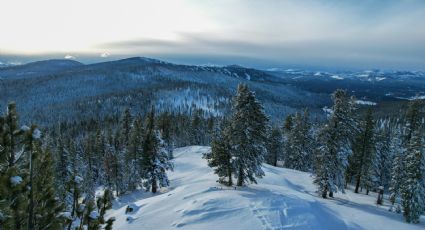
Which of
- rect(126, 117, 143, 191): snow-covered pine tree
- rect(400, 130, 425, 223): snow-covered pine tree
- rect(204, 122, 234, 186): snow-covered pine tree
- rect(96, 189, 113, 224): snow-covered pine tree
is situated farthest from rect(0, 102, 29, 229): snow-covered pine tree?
rect(126, 117, 143, 191): snow-covered pine tree

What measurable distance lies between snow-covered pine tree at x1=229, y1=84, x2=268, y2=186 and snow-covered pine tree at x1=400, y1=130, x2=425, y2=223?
1307cm

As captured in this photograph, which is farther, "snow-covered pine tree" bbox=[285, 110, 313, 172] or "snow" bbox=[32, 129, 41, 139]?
"snow-covered pine tree" bbox=[285, 110, 313, 172]

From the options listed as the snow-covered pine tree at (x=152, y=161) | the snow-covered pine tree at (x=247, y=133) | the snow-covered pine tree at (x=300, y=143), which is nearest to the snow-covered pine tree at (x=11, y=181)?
the snow-covered pine tree at (x=247, y=133)

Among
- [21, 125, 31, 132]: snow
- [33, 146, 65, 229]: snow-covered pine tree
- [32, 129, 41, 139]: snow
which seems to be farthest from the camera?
[33, 146, 65, 229]: snow-covered pine tree

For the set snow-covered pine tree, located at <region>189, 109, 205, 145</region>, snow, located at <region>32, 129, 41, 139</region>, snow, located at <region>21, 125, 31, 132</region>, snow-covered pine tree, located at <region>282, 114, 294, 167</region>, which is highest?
snow, located at <region>21, 125, 31, 132</region>

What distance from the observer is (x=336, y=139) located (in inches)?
1331

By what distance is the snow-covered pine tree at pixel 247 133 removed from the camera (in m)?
32.3

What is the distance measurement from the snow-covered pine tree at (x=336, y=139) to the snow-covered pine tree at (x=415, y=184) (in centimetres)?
580

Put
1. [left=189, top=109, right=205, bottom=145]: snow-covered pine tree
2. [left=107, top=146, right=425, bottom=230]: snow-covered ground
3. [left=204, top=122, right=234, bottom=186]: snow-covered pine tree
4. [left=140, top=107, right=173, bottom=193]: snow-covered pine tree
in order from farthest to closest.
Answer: [left=189, top=109, right=205, bottom=145]: snow-covered pine tree, [left=140, top=107, right=173, bottom=193]: snow-covered pine tree, [left=204, top=122, right=234, bottom=186]: snow-covered pine tree, [left=107, top=146, right=425, bottom=230]: snow-covered ground

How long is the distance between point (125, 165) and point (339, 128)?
36.0 metres

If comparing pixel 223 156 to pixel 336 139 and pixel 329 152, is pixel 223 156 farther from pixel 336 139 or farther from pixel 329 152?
pixel 336 139

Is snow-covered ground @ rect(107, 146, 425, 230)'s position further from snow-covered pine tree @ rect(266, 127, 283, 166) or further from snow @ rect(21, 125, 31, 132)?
snow-covered pine tree @ rect(266, 127, 283, 166)

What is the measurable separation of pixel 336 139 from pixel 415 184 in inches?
310

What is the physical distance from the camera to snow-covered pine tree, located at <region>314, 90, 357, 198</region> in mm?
33750
